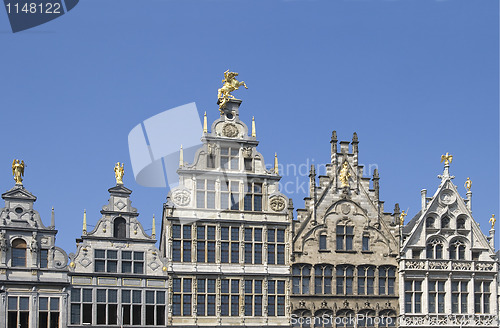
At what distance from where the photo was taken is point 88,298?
1794 inches

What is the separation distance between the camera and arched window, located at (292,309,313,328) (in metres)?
48.3

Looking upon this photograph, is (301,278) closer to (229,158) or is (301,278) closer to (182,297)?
(182,297)

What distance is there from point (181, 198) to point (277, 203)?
5.45 metres

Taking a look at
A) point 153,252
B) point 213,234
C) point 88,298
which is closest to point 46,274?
point 88,298

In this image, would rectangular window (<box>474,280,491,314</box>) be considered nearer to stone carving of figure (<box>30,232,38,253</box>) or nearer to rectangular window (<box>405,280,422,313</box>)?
rectangular window (<box>405,280,422,313</box>)

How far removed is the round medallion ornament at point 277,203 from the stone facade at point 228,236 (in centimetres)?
6

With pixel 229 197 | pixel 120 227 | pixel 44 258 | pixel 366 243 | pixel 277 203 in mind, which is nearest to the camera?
pixel 44 258

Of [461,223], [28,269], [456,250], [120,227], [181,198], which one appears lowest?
[28,269]

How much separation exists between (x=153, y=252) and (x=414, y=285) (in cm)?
1489

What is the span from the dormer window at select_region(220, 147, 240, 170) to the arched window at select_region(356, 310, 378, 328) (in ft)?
35.0

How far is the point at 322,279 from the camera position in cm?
4922

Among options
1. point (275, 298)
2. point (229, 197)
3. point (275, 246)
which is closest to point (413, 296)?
point (275, 298)

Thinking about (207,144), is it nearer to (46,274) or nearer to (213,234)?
(213,234)

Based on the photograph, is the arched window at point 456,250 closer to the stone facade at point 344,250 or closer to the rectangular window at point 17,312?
the stone facade at point 344,250
